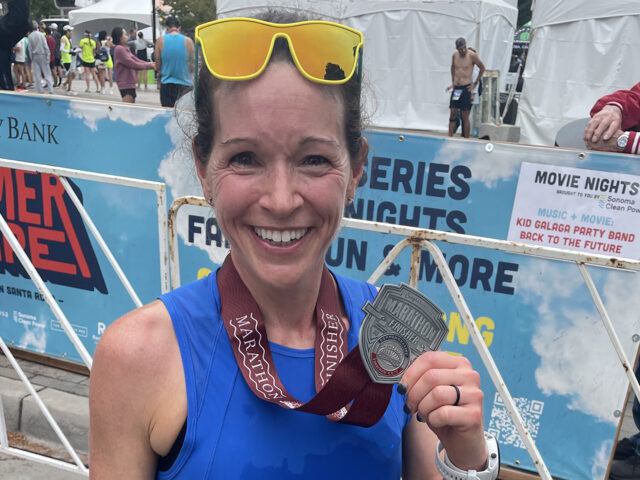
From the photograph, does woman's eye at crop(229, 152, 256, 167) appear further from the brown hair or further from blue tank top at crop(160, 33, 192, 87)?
A: blue tank top at crop(160, 33, 192, 87)

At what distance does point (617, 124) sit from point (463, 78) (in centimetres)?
1004

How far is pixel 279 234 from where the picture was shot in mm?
1188

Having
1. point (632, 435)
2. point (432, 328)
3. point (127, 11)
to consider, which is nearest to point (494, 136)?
point (632, 435)

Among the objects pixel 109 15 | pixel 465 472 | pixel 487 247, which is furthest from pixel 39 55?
pixel 465 472

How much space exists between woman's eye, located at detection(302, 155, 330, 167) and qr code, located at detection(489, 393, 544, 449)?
8.10ft

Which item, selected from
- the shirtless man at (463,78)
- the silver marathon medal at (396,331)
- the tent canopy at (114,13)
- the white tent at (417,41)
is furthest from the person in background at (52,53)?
the silver marathon medal at (396,331)

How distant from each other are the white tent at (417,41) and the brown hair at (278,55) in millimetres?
12631

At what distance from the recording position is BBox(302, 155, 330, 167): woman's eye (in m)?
1.17

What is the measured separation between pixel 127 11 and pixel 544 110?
22735 millimetres

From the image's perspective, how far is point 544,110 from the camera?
13.1 metres

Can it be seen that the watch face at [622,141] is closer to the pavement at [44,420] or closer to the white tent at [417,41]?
the pavement at [44,420]

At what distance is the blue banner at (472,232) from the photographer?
9.87ft

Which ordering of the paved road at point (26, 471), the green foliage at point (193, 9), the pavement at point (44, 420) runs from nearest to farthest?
the paved road at point (26, 471) < the pavement at point (44, 420) < the green foliage at point (193, 9)

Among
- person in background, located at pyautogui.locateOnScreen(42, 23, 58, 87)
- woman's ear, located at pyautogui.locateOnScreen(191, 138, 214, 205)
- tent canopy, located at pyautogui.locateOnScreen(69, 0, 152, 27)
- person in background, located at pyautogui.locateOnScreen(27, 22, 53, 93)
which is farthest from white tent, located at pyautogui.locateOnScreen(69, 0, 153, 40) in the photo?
woman's ear, located at pyautogui.locateOnScreen(191, 138, 214, 205)
